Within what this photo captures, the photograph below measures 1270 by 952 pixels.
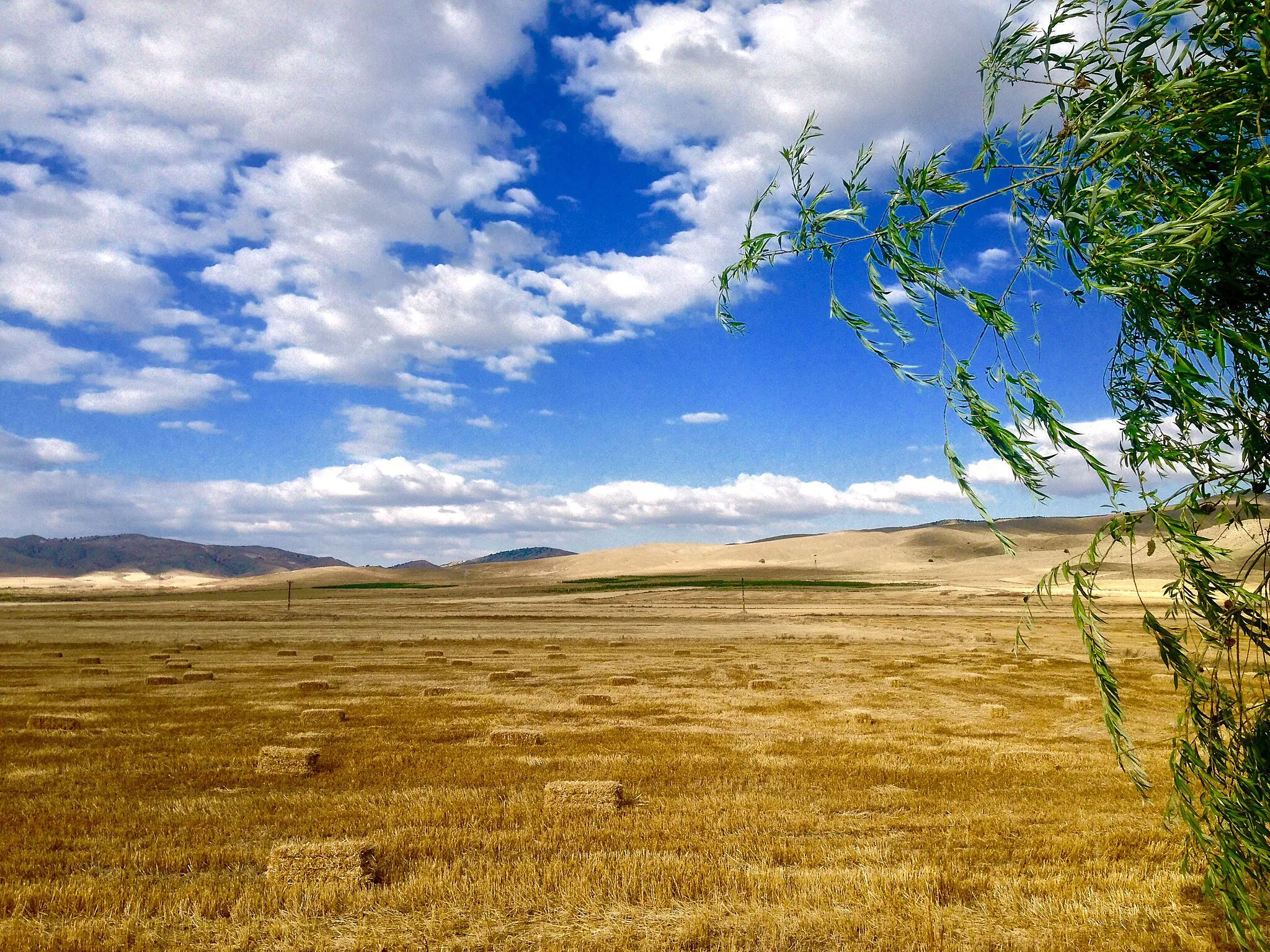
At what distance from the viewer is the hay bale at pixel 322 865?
9.93 meters

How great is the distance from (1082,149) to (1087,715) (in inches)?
888

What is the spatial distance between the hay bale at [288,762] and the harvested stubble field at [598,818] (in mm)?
250

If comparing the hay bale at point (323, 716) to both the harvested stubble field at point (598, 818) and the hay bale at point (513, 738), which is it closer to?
the harvested stubble field at point (598, 818)

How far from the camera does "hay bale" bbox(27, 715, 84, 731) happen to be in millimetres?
20328

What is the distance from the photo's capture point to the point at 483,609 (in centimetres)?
10525

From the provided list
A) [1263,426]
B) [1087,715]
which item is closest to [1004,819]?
[1263,426]

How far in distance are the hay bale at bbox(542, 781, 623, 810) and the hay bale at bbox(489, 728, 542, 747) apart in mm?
5202

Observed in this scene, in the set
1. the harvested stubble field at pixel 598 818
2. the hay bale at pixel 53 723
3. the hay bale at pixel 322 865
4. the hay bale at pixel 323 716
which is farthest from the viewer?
the hay bale at pixel 323 716

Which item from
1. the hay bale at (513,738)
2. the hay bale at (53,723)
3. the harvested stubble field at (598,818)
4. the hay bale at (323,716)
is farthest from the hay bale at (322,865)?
the hay bale at (53,723)

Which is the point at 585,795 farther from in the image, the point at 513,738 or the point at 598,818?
the point at 513,738

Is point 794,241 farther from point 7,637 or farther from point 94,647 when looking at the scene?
point 7,637

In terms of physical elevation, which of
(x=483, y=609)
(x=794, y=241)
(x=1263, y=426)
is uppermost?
(x=794, y=241)

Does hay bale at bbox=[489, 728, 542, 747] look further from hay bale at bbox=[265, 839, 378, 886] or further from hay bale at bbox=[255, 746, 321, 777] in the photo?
hay bale at bbox=[265, 839, 378, 886]

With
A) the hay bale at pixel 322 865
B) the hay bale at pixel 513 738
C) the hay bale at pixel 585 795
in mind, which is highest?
the hay bale at pixel 322 865
